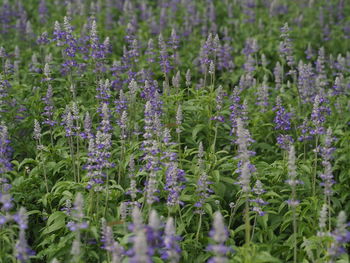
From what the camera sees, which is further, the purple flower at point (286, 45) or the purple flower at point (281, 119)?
the purple flower at point (286, 45)

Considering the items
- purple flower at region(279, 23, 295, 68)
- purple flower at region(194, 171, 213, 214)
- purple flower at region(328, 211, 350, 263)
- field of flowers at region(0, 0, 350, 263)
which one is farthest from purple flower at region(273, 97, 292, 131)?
purple flower at region(328, 211, 350, 263)

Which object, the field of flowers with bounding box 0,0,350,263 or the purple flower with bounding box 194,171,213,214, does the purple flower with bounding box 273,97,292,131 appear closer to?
the field of flowers with bounding box 0,0,350,263

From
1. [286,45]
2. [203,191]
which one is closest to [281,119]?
[286,45]

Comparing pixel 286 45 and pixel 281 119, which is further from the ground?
pixel 286 45

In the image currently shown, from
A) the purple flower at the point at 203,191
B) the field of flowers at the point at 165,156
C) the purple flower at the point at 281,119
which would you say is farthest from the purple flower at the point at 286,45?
the purple flower at the point at 203,191

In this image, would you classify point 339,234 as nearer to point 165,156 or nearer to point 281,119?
A: point 165,156

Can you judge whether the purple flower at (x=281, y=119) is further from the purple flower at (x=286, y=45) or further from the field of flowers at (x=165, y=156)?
the purple flower at (x=286, y=45)

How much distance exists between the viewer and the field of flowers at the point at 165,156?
19.5ft

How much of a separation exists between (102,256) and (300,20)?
962 cm

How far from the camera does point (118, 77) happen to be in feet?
32.8

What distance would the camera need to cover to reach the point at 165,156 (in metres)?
6.36

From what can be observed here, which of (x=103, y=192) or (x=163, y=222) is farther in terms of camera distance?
(x=103, y=192)

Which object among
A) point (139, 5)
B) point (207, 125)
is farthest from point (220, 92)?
point (139, 5)

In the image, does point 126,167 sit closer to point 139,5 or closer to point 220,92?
point 220,92
